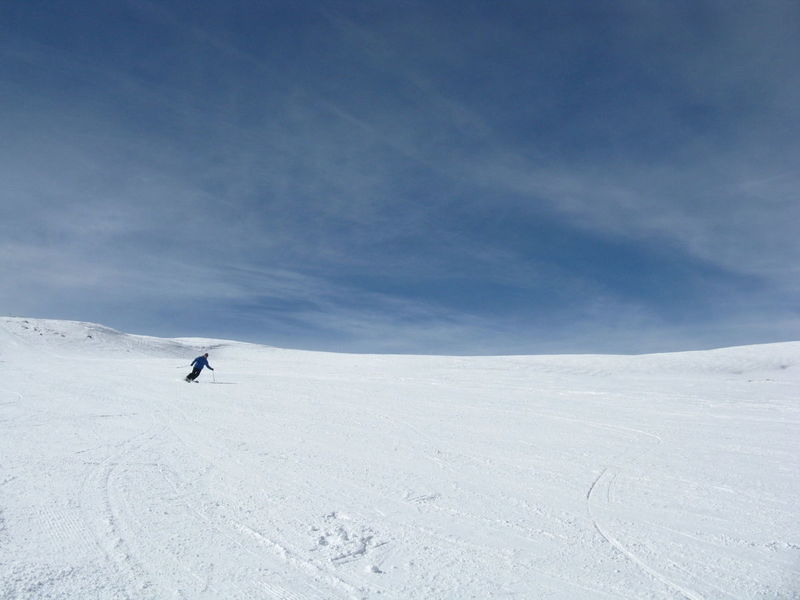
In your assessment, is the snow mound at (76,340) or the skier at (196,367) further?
the snow mound at (76,340)

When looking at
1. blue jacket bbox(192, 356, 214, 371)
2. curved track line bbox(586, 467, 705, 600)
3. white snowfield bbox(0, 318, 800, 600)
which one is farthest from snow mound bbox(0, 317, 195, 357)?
curved track line bbox(586, 467, 705, 600)

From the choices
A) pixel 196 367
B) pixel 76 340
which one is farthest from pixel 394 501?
pixel 76 340

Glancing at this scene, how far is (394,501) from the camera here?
6.07m

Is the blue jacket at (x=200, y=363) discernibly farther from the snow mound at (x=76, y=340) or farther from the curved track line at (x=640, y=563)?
the snow mound at (x=76, y=340)

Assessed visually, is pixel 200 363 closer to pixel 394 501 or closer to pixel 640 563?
pixel 394 501

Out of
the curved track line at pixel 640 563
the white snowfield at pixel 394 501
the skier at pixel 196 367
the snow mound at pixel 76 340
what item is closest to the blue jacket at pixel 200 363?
the skier at pixel 196 367

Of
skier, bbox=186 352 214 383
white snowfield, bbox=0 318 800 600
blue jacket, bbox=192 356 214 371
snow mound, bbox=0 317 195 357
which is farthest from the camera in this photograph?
snow mound, bbox=0 317 195 357

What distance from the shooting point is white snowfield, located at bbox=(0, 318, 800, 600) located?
4.09 meters

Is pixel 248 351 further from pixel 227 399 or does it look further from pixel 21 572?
pixel 21 572

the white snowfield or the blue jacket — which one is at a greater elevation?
the blue jacket

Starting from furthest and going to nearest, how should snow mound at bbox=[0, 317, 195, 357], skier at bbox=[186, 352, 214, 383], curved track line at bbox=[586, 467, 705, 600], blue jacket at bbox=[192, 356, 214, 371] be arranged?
snow mound at bbox=[0, 317, 195, 357]
blue jacket at bbox=[192, 356, 214, 371]
skier at bbox=[186, 352, 214, 383]
curved track line at bbox=[586, 467, 705, 600]

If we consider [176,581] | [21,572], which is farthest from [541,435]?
[21,572]

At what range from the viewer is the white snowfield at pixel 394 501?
4.09 metres

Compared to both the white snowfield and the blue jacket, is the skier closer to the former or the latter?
the blue jacket
